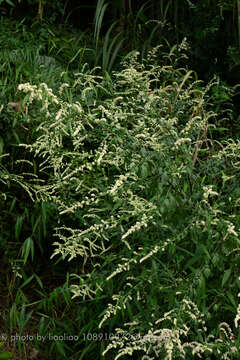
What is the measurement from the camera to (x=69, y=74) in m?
3.88

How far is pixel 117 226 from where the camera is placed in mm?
2424

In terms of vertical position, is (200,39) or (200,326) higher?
(200,39)

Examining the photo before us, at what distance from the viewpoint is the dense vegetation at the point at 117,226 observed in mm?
2123

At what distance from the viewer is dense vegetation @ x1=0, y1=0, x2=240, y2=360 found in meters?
2.12

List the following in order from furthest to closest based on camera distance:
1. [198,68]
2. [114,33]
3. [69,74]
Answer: [114,33] → [198,68] → [69,74]

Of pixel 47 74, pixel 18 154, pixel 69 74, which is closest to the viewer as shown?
pixel 18 154

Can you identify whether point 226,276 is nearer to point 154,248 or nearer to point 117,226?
point 154,248

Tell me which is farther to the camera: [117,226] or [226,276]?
[117,226]

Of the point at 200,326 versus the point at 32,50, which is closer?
the point at 200,326

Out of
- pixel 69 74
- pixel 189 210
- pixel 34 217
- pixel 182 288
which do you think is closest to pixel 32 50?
pixel 69 74

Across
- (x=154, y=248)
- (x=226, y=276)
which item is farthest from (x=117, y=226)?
(x=226, y=276)

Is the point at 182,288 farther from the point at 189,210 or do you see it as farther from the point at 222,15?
the point at 222,15

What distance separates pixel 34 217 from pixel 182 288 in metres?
1.11

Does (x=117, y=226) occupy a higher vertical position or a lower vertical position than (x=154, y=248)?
lower
